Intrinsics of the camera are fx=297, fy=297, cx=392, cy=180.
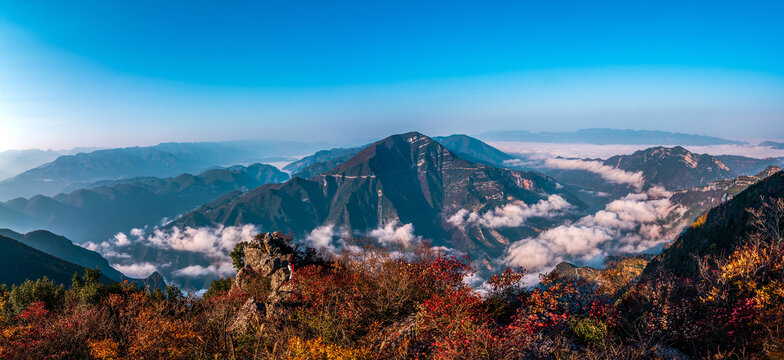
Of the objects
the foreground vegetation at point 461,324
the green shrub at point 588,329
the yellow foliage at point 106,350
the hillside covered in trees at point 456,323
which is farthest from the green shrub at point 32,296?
the green shrub at point 588,329

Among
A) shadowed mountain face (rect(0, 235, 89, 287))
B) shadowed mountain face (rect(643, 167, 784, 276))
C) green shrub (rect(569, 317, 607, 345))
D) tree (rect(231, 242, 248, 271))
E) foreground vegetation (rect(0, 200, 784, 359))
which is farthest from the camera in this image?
shadowed mountain face (rect(0, 235, 89, 287))

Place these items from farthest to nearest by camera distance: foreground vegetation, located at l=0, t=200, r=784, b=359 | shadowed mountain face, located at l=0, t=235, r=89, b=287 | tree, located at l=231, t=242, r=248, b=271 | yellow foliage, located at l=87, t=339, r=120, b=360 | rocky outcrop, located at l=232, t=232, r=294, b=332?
shadowed mountain face, located at l=0, t=235, r=89, b=287 < tree, located at l=231, t=242, r=248, b=271 < rocky outcrop, located at l=232, t=232, r=294, b=332 < yellow foliage, located at l=87, t=339, r=120, b=360 < foreground vegetation, located at l=0, t=200, r=784, b=359

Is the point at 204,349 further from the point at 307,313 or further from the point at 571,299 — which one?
the point at 571,299

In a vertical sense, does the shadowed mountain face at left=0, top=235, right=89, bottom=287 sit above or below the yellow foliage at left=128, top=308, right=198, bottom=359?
below

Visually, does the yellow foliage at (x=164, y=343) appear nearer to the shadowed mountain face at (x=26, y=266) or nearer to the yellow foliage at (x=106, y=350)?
the yellow foliage at (x=106, y=350)

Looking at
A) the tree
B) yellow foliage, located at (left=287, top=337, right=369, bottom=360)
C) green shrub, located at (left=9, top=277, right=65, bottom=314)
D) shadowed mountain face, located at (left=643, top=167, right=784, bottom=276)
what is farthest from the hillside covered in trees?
shadowed mountain face, located at (left=643, top=167, right=784, bottom=276)

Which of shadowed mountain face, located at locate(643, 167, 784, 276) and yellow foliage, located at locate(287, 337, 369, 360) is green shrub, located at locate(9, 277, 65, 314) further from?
shadowed mountain face, located at locate(643, 167, 784, 276)

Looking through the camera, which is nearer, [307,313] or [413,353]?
[413,353]

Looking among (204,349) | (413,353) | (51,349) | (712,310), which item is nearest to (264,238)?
(51,349)
